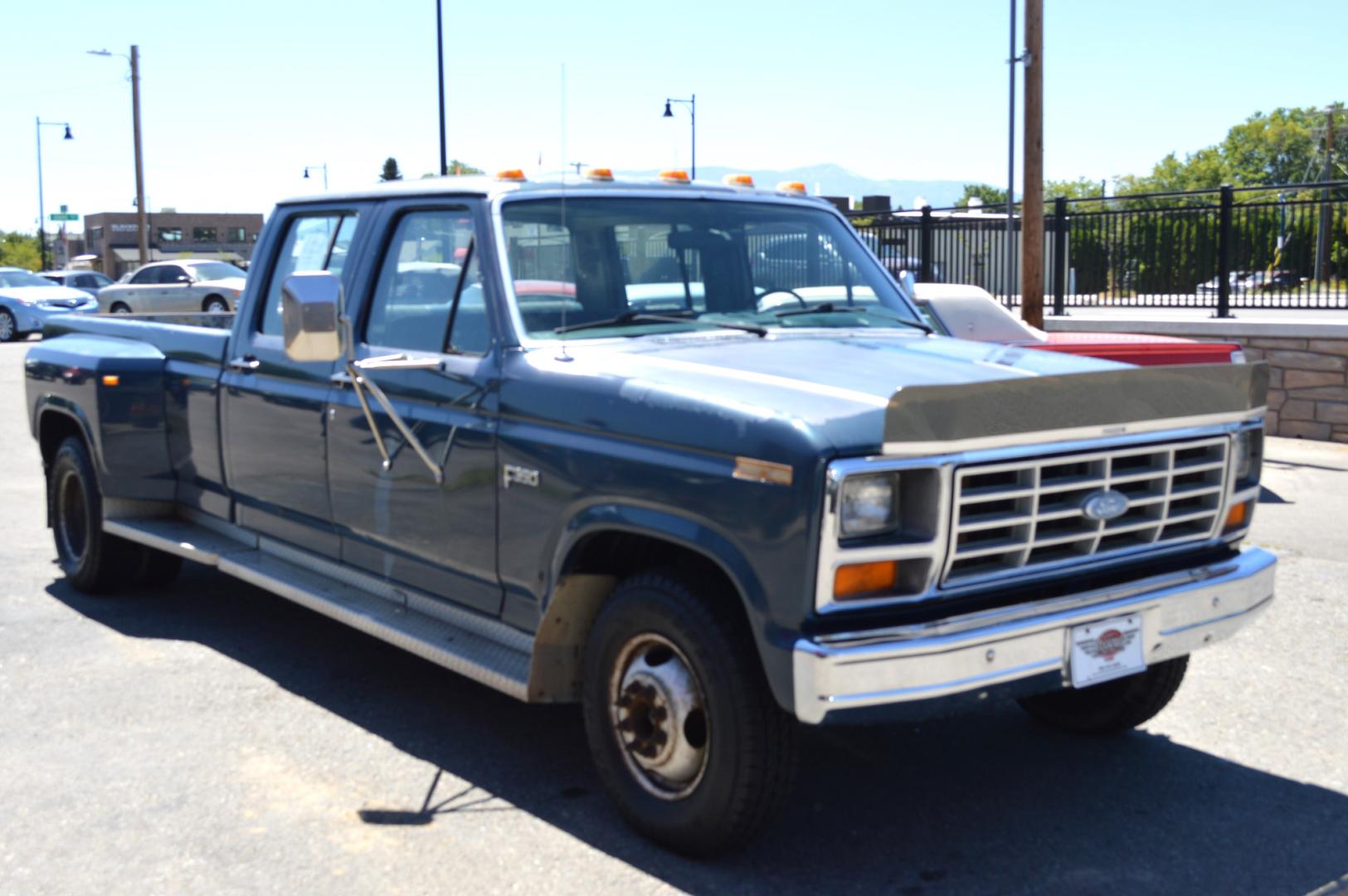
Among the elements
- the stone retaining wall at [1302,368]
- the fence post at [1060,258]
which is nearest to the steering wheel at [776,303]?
the stone retaining wall at [1302,368]

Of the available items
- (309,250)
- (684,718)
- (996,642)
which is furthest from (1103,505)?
(309,250)

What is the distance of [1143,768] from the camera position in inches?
189

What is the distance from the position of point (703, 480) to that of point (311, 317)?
151 cm

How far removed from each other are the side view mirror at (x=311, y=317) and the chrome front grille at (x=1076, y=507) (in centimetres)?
207

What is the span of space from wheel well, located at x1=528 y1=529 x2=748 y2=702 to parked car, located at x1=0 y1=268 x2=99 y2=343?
2760cm

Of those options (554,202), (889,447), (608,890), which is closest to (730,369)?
(889,447)

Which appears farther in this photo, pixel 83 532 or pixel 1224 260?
pixel 1224 260

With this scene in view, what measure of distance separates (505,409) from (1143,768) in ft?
7.92

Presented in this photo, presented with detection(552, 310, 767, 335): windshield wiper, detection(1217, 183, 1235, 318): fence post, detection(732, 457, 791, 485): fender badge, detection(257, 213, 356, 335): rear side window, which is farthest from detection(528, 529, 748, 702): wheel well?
detection(1217, 183, 1235, 318): fence post

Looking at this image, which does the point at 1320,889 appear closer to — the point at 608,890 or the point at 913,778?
the point at 913,778

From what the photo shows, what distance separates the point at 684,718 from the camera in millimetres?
3916

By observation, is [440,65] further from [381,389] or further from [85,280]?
[381,389]

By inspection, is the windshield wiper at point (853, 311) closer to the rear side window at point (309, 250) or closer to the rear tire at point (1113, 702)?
the rear tire at point (1113, 702)

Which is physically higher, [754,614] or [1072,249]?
[1072,249]
